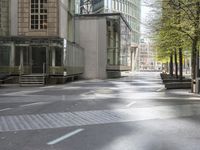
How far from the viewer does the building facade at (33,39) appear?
40.6m

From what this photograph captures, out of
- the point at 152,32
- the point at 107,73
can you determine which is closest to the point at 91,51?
the point at 107,73

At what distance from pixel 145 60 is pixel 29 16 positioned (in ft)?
443

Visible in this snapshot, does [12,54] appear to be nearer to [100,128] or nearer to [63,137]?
[100,128]

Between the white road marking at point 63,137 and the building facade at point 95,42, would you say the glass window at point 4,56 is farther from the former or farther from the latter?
the white road marking at point 63,137

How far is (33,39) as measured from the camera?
4116cm

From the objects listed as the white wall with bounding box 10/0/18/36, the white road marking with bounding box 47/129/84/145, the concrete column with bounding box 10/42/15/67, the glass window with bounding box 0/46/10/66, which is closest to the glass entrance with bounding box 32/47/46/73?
the concrete column with bounding box 10/42/15/67

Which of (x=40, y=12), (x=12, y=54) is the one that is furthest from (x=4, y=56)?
(x=40, y=12)

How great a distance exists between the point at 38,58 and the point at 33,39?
2140mm

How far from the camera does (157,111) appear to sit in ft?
51.6

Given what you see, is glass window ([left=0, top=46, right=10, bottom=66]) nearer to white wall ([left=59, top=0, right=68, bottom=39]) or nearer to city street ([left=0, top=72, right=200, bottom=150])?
white wall ([left=59, top=0, right=68, bottom=39])

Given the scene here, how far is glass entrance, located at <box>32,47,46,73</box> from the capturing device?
41781 mm

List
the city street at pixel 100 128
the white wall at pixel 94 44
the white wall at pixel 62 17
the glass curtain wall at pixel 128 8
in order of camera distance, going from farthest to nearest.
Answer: the glass curtain wall at pixel 128 8 < the white wall at pixel 94 44 < the white wall at pixel 62 17 < the city street at pixel 100 128

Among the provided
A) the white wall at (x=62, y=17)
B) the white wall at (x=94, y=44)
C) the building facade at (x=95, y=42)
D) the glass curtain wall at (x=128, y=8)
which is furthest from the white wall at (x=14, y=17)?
the glass curtain wall at (x=128, y=8)

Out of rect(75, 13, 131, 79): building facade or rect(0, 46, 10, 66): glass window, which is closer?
rect(0, 46, 10, 66): glass window
